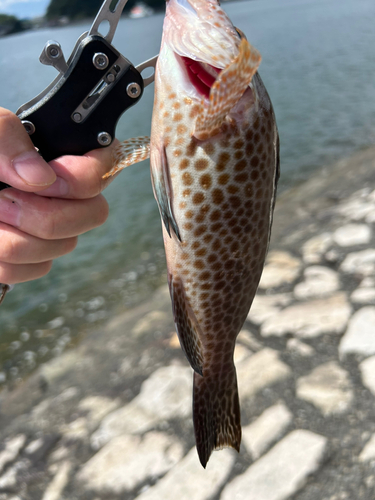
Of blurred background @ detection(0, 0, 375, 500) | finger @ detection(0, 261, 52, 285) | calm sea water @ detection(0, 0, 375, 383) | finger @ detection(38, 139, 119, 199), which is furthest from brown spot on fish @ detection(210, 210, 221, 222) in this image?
calm sea water @ detection(0, 0, 375, 383)

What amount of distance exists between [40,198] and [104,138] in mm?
377

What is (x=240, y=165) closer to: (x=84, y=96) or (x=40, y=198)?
(x=84, y=96)

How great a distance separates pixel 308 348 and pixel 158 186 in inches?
139

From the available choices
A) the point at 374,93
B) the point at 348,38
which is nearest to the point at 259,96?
the point at 374,93

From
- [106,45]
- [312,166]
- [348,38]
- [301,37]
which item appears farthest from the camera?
[301,37]

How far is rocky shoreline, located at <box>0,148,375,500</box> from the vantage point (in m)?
3.56

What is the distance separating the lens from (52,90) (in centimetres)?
179

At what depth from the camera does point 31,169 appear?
170 cm

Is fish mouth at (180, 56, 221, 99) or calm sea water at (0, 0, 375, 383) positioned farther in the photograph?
calm sea water at (0, 0, 375, 383)

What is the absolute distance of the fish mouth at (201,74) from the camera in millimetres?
1487

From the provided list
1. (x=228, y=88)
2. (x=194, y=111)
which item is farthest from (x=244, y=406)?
(x=228, y=88)

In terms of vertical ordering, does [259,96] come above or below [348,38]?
above

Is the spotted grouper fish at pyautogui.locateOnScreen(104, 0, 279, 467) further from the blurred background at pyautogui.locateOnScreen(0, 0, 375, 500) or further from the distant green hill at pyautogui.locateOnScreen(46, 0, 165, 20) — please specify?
the distant green hill at pyautogui.locateOnScreen(46, 0, 165, 20)

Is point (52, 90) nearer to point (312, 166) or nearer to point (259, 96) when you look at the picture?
point (259, 96)
